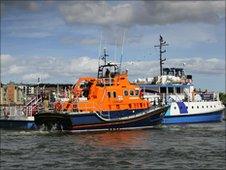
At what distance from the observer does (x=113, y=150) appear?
28.0 meters

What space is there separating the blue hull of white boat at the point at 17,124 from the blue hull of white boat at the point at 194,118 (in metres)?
12.9

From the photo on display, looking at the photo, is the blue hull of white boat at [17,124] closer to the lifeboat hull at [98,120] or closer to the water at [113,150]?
the lifeboat hull at [98,120]

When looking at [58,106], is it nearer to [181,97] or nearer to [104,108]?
[104,108]


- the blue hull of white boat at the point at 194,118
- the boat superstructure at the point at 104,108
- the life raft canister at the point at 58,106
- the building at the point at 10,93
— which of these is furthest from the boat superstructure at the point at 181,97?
the building at the point at 10,93

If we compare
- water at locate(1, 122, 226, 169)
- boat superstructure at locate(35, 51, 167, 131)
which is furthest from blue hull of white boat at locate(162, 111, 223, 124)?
water at locate(1, 122, 226, 169)

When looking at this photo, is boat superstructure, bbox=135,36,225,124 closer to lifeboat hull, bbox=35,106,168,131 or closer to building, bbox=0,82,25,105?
lifeboat hull, bbox=35,106,168,131

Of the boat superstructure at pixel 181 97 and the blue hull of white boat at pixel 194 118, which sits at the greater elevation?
the boat superstructure at pixel 181 97

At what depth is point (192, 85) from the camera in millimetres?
57500

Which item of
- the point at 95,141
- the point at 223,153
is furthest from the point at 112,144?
the point at 223,153

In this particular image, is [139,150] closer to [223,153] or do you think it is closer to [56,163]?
[223,153]

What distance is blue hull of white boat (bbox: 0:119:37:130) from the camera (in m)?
45.0

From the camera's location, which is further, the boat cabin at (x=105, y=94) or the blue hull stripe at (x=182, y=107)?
the blue hull stripe at (x=182, y=107)

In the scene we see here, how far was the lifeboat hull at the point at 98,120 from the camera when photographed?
4025 cm

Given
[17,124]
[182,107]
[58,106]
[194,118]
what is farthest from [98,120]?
[194,118]
